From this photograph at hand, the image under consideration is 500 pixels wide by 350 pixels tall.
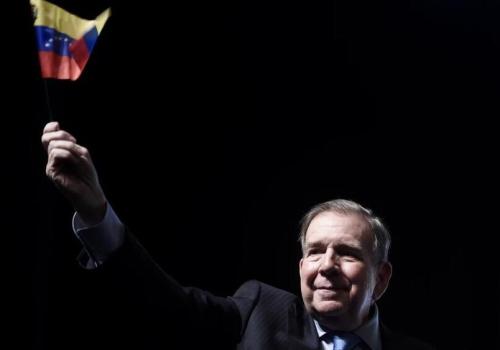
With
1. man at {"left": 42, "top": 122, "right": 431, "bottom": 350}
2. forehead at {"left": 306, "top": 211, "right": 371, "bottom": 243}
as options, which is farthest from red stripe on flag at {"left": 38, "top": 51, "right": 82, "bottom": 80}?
forehead at {"left": 306, "top": 211, "right": 371, "bottom": 243}

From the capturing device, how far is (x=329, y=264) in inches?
88.4

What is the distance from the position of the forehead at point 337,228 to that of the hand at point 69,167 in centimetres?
76

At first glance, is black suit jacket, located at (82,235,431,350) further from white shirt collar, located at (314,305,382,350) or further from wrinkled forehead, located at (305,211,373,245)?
wrinkled forehead, located at (305,211,373,245)

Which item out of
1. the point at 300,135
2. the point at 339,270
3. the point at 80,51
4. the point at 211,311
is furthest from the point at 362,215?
the point at 300,135

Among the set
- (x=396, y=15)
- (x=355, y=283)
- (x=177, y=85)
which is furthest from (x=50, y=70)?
(x=396, y=15)

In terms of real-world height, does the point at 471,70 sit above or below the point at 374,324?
above

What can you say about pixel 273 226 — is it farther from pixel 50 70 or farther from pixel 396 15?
pixel 50 70

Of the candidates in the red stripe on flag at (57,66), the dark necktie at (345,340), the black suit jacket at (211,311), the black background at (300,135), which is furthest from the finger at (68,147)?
the black background at (300,135)

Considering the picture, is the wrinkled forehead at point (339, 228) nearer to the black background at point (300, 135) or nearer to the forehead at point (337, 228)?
the forehead at point (337, 228)

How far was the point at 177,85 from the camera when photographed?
3.32 m

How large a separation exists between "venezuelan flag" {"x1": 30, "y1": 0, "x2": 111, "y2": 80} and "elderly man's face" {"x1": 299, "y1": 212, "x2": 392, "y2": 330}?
81 centimetres

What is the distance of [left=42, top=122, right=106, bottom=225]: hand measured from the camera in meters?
1.73

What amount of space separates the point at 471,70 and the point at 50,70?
2.06 meters

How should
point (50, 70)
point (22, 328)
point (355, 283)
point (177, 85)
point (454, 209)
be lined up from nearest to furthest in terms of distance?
point (50, 70) → point (355, 283) → point (22, 328) → point (177, 85) → point (454, 209)
